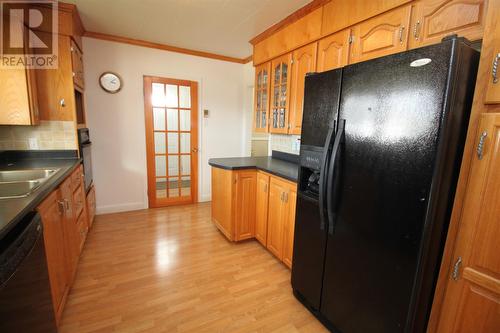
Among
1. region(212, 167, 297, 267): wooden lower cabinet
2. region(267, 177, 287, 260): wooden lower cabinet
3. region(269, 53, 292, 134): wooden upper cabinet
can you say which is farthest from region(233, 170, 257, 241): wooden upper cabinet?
region(269, 53, 292, 134): wooden upper cabinet

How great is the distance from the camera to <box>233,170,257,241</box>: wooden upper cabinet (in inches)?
98.7

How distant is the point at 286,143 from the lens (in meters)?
3.14

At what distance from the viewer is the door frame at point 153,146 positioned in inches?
138

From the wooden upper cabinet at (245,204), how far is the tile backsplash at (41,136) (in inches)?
73.4

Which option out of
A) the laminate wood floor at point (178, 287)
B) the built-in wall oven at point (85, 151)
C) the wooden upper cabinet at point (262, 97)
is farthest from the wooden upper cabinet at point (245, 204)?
the built-in wall oven at point (85, 151)

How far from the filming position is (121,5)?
236 centimetres

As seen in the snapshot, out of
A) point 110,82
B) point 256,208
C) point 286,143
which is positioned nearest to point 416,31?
point 286,143

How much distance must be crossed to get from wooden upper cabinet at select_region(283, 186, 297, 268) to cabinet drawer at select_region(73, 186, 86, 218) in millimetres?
1915

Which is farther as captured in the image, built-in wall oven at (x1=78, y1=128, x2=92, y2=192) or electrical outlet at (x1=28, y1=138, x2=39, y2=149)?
built-in wall oven at (x1=78, y1=128, x2=92, y2=192)

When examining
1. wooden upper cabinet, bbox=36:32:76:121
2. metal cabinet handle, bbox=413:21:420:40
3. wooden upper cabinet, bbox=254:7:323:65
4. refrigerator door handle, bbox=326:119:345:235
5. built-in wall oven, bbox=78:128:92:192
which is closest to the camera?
refrigerator door handle, bbox=326:119:345:235

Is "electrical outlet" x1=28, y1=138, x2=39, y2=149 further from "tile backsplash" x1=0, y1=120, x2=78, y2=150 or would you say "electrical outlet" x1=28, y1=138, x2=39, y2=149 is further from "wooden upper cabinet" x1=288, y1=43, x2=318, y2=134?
"wooden upper cabinet" x1=288, y1=43, x2=318, y2=134

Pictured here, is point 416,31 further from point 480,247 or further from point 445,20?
point 480,247

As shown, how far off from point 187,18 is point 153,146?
187cm

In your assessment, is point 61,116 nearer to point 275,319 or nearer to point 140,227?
point 140,227
